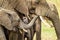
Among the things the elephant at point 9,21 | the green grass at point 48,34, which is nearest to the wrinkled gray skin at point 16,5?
the elephant at point 9,21

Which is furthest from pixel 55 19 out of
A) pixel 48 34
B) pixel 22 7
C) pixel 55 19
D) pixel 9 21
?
pixel 48 34

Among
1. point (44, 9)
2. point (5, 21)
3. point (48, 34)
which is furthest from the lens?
point (48, 34)

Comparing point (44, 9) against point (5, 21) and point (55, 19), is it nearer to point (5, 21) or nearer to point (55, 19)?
point (55, 19)

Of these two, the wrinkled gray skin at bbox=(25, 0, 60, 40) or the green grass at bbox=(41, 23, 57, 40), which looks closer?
the wrinkled gray skin at bbox=(25, 0, 60, 40)

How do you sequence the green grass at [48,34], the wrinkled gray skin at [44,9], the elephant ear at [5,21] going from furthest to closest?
the green grass at [48,34], the wrinkled gray skin at [44,9], the elephant ear at [5,21]

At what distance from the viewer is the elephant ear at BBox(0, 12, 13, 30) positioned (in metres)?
1.41

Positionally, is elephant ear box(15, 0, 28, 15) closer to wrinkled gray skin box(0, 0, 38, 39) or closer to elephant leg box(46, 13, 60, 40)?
wrinkled gray skin box(0, 0, 38, 39)

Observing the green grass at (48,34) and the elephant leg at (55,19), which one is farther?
the green grass at (48,34)

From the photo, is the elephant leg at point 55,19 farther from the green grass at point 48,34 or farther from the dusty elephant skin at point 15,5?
the green grass at point 48,34

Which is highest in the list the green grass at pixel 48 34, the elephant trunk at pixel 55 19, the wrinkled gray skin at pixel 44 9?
the wrinkled gray skin at pixel 44 9

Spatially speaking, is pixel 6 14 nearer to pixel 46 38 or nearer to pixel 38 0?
pixel 38 0

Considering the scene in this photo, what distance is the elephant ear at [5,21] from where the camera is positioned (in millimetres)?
1407

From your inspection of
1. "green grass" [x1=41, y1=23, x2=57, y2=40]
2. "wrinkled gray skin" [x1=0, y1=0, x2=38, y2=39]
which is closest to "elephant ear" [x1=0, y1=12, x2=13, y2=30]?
"wrinkled gray skin" [x1=0, y1=0, x2=38, y2=39]

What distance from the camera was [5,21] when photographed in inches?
55.7
